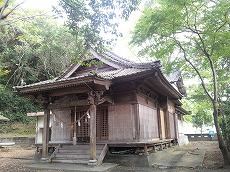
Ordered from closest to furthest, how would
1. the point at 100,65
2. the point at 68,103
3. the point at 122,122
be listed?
the point at 68,103
the point at 122,122
the point at 100,65

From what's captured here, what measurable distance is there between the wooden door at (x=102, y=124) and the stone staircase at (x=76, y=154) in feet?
1.99

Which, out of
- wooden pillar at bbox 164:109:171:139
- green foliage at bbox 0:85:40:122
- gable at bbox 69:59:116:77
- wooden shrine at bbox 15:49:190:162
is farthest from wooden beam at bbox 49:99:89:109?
green foliage at bbox 0:85:40:122

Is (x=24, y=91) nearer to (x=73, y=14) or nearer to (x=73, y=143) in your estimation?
(x=73, y=143)

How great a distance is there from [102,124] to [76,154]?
2.01 metres

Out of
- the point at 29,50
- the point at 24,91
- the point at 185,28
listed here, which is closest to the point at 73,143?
the point at 24,91

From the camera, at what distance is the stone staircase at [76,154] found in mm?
9163

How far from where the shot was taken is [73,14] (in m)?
6.94

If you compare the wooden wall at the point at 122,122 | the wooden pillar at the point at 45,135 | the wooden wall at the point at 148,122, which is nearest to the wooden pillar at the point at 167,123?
the wooden wall at the point at 148,122

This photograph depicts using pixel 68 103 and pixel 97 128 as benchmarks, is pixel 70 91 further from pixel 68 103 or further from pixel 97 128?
pixel 97 128

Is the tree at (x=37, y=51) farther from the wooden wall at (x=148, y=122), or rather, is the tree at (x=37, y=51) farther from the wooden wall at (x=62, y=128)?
the wooden wall at (x=148, y=122)

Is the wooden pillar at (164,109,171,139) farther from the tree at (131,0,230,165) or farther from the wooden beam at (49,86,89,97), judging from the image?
the wooden beam at (49,86,89,97)

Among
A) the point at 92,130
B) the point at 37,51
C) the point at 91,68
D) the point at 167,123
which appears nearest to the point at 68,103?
the point at 92,130

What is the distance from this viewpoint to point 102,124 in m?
10.8

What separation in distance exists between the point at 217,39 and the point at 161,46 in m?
2.77
